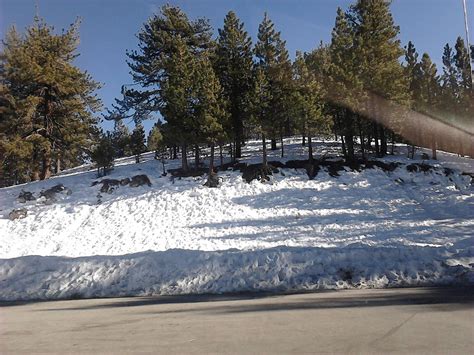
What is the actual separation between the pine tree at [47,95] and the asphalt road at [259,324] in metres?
21.4

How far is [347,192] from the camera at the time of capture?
79.6 feet

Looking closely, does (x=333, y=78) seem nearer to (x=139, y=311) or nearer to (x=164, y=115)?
(x=164, y=115)

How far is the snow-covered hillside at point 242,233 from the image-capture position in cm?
1062

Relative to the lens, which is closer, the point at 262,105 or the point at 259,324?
the point at 259,324

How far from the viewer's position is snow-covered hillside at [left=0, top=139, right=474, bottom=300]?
34.9 ft

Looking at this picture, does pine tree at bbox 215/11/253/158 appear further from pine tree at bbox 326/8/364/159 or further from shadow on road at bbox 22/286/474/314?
shadow on road at bbox 22/286/474/314

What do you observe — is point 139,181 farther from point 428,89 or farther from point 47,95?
point 428,89

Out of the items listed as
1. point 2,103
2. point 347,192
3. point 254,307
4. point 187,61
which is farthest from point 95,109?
point 254,307

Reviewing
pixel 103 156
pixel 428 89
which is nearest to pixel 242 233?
pixel 103 156

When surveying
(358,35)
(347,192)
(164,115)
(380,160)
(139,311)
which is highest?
(358,35)

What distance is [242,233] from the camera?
1922 centimetres

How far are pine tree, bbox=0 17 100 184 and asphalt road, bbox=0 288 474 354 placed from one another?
2145 cm

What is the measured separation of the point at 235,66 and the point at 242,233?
1337 centimetres

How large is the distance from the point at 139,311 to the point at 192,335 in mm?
2495
